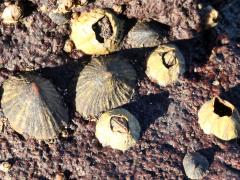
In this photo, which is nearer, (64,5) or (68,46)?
(64,5)

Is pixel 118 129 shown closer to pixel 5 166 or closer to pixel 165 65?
pixel 165 65

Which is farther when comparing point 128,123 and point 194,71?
point 194,71

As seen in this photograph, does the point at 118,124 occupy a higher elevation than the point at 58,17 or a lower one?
lower

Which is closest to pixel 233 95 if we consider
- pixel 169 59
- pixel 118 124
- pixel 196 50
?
pixel 196 50

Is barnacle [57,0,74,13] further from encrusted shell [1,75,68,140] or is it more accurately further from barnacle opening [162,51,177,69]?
Result: barnacle opening [162,51,177,69]

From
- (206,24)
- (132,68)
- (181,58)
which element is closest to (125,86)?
(132,68)

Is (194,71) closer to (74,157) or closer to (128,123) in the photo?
(128,123)
